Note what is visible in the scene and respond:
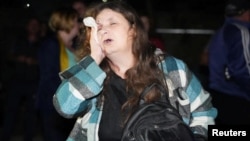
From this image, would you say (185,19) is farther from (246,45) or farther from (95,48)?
(95,48)

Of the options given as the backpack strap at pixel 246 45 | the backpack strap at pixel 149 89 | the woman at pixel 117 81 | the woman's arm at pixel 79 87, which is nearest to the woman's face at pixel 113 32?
the woman at pixel 117 81

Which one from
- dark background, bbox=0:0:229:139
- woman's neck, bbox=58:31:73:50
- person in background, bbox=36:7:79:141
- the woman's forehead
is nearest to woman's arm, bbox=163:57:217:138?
the woman's forehead

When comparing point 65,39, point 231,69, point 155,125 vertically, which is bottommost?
point 231,69

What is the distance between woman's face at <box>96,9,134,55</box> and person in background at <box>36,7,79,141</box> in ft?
6.67

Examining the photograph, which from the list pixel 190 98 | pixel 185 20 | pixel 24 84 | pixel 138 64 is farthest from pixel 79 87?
pixel 185 20

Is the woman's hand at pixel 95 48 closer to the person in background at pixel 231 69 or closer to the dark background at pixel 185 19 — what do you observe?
the person in background at pixel 231 69

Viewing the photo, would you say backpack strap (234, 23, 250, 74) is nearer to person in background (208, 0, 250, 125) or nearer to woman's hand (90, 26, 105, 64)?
person in background (208, 0, 250, 125)

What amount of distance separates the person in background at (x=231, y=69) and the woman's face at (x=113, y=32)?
169 cm

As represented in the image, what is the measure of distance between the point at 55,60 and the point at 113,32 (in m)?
2.20

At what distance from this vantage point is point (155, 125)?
2551 mm

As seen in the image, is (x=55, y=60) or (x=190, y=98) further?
(x=55, y=60)

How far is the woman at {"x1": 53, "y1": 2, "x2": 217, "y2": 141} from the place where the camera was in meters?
2.67

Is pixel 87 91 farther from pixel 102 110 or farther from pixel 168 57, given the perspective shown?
pixel 168 57

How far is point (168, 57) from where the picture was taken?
2861mm
